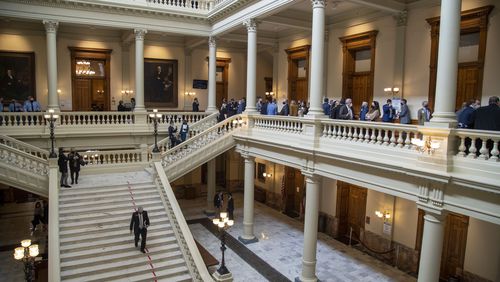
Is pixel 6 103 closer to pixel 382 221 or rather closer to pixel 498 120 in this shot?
pixel 382 221

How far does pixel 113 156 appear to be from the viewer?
15750mm

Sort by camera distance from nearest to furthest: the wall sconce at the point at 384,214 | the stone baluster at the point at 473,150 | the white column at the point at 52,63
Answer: the stone baluster at the point at 473,150 < the wall sconce at the point at 384,214 < the white column at the point at 52,63

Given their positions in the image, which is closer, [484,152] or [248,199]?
[484,152]

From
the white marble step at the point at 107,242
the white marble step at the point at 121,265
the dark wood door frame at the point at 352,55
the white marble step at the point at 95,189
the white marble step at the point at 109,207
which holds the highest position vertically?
the dark wood door frame at the point at 352,55

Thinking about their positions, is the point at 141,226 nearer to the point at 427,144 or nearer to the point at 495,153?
the point at 427,144

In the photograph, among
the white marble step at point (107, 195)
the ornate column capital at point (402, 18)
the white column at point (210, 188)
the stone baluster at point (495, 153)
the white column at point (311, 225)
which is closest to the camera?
the stone baluster at point (495, 153)

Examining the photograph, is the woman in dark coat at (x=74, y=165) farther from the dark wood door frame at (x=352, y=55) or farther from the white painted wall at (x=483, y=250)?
the white painted wall at (x=483, y=250)

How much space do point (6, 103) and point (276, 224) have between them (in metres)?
14.3

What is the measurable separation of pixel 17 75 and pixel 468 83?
19347 millimetres

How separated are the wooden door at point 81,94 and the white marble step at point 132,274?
12036mm

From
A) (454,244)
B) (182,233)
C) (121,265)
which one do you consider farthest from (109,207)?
(454,244)

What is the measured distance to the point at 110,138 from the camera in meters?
17.2

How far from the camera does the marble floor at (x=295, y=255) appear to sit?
41.4 ft

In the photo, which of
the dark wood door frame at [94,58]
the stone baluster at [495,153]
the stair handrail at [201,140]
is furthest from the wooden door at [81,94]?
the stone baluster at [495,153]
